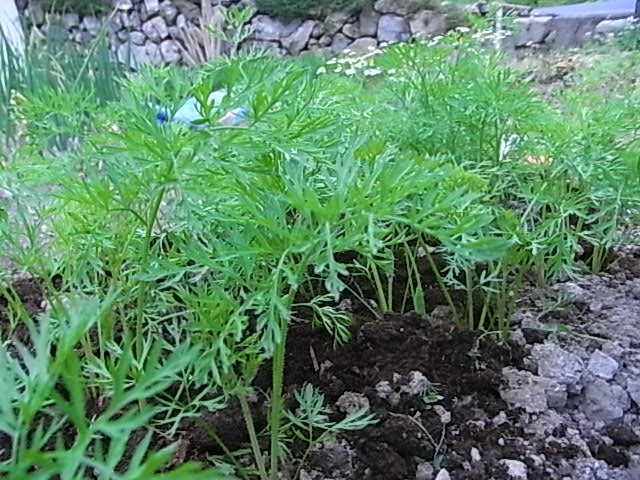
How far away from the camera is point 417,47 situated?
112cm

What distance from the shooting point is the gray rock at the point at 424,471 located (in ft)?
2.47

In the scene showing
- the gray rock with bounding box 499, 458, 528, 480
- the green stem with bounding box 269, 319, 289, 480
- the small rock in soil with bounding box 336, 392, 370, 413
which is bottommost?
the gray rock with bounding box 499, 458, 528, 480

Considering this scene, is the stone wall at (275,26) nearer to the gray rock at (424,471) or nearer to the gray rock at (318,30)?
the gray rock at (318,30)

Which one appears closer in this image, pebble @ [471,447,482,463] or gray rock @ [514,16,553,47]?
pebble @ [471,447,482,463]

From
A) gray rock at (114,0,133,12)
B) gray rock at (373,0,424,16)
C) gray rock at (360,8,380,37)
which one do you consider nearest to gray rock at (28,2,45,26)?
gray rock at (114,0,133,12)

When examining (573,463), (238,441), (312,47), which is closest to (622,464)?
(573,463)

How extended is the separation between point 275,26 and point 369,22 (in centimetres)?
60

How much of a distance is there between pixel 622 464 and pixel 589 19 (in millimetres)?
3750

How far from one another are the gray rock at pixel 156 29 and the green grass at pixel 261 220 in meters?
4.39

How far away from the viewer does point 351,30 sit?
4902 millimetres

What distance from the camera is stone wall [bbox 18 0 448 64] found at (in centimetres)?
470

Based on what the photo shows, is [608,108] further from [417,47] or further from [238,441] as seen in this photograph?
[238,441]

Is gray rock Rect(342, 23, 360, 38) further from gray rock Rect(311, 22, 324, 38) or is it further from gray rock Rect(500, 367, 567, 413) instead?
gray rock Rect(500, 367, 567, 413)

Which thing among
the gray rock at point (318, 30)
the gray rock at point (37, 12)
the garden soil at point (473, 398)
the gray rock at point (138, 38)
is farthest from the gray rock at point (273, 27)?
the garden soil at point (473, 398)
